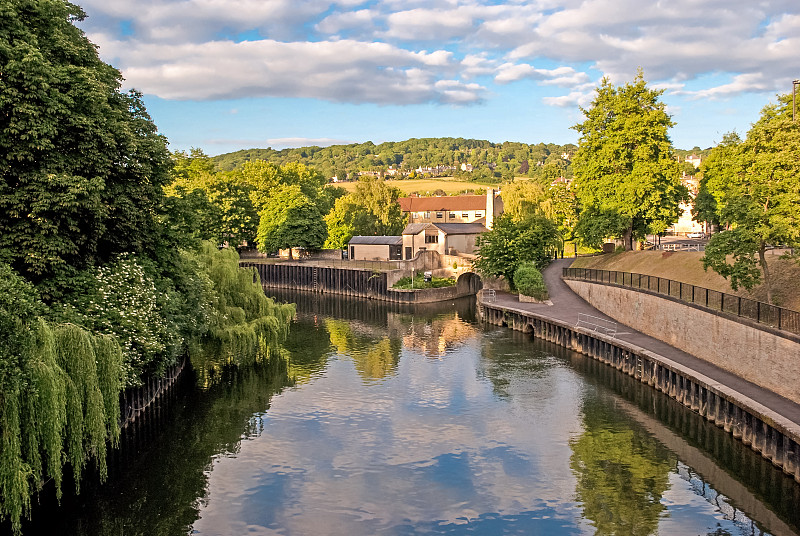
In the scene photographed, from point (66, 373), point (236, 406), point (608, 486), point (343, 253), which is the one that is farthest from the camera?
point (343, 253)

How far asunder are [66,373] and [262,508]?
885 centimetres

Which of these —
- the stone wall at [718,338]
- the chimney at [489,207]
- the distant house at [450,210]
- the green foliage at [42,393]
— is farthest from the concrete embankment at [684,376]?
the distant house at [450,210]

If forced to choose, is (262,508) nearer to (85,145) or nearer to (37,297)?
(37,297)

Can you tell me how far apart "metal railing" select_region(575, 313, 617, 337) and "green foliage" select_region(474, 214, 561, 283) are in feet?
53.4

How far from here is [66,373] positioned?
22.4 metres

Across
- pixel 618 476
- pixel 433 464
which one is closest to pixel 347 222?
pixel 433 464

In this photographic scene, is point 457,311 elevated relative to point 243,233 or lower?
lower

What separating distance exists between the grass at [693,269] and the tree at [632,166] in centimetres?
340

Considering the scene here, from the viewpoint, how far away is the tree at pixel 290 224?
10731cm

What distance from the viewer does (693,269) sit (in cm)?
5169

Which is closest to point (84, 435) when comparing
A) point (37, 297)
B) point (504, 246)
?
point (37, 297)

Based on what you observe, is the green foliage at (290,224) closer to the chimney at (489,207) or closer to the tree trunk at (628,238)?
the chimney at (489,207)

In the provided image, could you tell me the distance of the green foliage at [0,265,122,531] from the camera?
64.2ft

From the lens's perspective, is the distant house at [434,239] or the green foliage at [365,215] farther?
the green foliage at [365,215]
